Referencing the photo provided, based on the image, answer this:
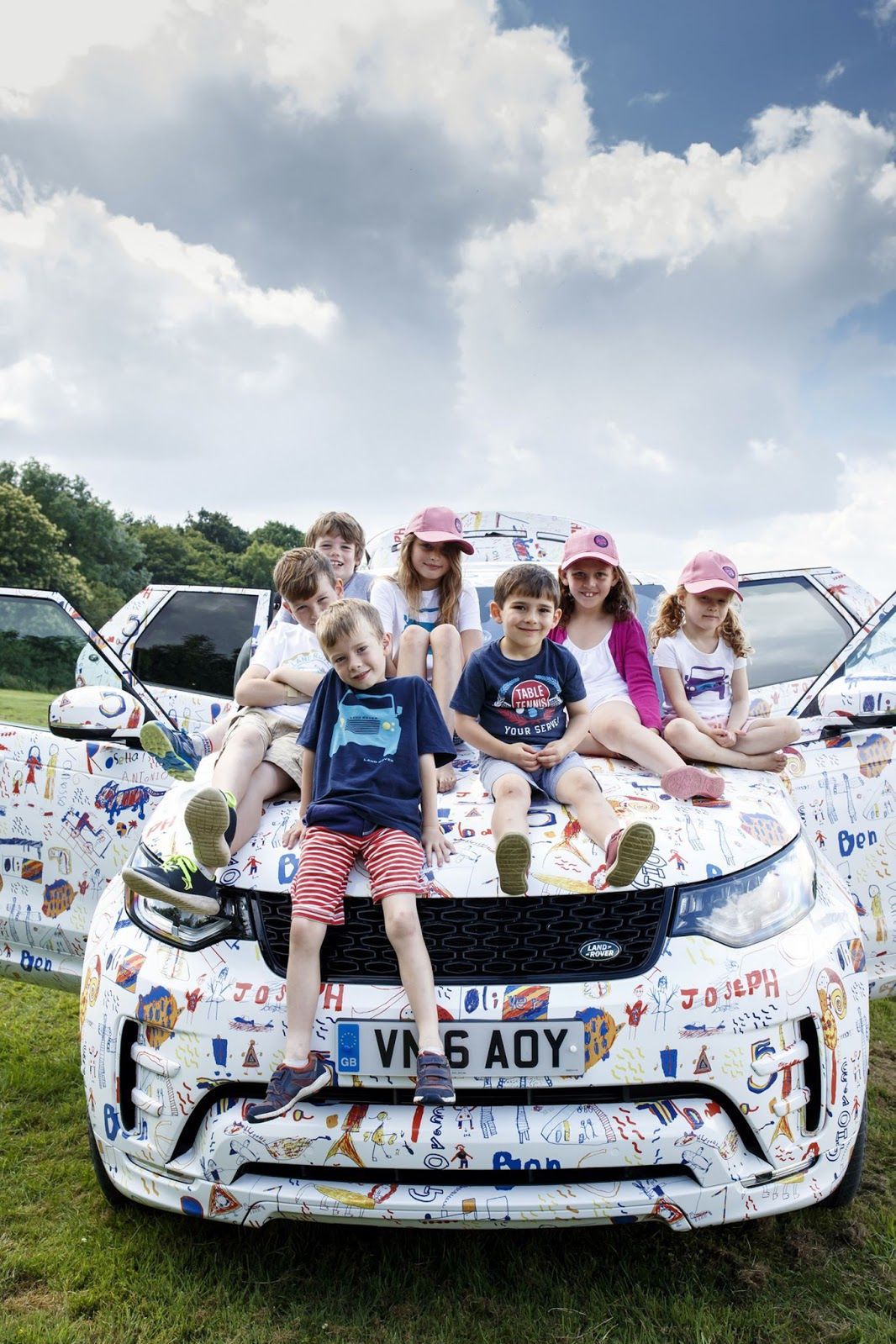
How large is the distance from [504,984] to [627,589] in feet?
6.05

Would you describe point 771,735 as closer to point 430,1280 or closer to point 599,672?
point 599,672

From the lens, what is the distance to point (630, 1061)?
79.8 inches

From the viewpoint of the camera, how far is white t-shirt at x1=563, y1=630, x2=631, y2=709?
3.36 meters

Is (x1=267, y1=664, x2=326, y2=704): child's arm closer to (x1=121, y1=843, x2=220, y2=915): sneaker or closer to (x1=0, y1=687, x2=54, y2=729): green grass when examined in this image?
(x1=0, y1=687, x2=54, y2=729): green grass

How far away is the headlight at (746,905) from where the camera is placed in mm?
2189

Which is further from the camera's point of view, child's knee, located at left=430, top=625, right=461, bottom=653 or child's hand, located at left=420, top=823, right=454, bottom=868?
child's knee, located at left=430, top=625, right=461, bottom=653

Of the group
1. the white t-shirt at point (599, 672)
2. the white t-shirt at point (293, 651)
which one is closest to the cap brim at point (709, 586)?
the white t-shirt at point (599, 672)

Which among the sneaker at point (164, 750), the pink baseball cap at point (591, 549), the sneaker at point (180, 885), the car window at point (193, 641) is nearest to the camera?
the sneaker at point (180, 885)

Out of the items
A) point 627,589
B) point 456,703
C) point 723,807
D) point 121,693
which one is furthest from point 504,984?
point 627,589

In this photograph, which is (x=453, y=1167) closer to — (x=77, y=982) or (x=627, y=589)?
(x=77, y=982)

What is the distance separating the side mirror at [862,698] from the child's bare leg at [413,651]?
1.39 m

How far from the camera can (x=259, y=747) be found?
2.83 meters

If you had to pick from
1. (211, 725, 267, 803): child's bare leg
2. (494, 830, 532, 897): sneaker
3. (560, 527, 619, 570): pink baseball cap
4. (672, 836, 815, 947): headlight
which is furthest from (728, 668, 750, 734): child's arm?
(211, 725, 267, 803): child's bare leg

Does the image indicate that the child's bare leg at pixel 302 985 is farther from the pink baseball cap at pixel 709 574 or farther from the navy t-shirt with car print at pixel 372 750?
the pink baseball cap at pixel 709 574
